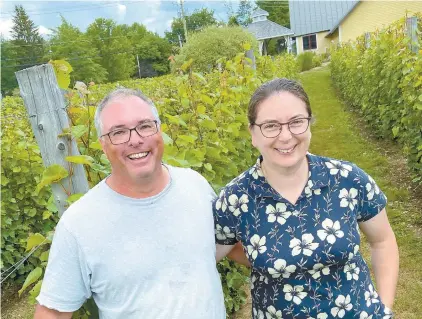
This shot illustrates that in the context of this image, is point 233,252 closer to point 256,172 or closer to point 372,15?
point 256,172

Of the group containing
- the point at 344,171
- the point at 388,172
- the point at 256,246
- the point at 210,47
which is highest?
the point at 210,47

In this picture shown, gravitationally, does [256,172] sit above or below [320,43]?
above

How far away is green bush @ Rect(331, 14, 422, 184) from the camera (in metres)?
5.27

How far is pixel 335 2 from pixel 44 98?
4815 cm

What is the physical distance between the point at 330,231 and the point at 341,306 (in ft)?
0.94

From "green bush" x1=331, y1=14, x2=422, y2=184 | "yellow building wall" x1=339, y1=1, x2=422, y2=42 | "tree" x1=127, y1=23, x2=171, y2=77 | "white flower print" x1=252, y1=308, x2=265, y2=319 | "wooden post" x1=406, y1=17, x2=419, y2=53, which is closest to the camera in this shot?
"white flower print" x1=252, y1=308, x2=265, y2=319

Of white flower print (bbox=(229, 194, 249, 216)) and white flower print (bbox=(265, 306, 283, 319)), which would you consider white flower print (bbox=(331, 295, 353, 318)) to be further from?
white flower print (bbox=(229, 194, 249, 216))

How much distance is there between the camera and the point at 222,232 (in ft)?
6.08

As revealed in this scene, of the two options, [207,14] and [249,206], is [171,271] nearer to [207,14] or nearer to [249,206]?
[249,206]

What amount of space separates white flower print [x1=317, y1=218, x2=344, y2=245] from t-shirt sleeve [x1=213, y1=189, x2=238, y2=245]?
1.11 feet

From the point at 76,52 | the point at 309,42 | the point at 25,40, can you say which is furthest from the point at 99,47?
the point at 309,42

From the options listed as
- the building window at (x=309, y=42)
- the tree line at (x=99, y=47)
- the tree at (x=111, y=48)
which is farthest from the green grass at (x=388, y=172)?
the tree at (x=111, y=48)

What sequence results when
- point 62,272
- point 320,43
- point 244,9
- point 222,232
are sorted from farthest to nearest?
point 244,9 → point 320,43 → point 222,232 → point 62,272

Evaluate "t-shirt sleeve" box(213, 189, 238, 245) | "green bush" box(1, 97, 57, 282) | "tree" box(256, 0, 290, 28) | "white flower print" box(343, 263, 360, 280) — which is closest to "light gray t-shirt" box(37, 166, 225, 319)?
"t-shirt sleeve" box(213, 189, 238, 245)
